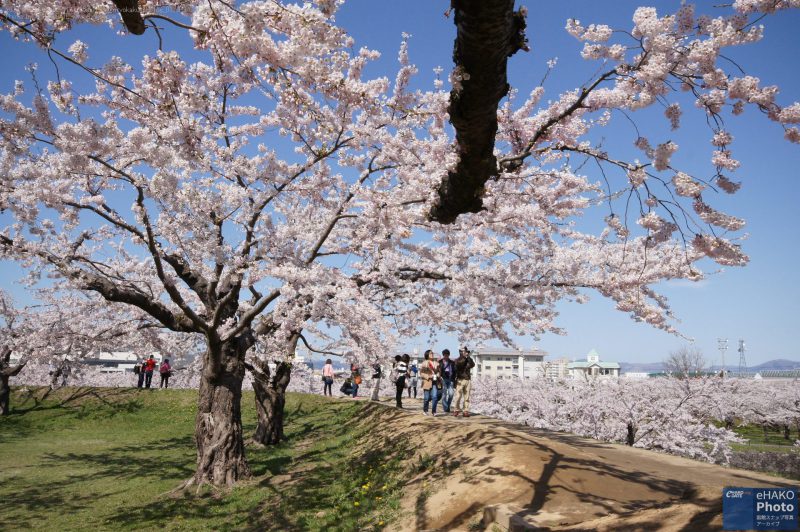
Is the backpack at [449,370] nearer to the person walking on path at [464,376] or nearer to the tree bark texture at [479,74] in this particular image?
the person walking on path at [464,376]

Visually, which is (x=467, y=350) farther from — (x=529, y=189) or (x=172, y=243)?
(x=172, y=243)

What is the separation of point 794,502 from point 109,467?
15.4m

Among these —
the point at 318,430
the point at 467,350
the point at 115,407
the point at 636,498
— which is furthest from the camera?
the point at 115,407

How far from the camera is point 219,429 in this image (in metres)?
10.9

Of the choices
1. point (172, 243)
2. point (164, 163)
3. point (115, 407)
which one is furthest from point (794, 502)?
point (115, 407)

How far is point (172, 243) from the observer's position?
9.88m

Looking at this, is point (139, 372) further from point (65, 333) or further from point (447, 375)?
point (447, 375)

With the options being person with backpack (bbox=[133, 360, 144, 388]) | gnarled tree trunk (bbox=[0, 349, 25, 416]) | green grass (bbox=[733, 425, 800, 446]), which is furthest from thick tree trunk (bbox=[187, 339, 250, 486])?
green grass (bbox=[733, 425, 800, 446])

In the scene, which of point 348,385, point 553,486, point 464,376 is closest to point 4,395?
point 348,385

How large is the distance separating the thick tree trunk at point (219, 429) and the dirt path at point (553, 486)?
4.30 meters

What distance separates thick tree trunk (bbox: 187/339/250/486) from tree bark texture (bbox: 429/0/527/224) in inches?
331

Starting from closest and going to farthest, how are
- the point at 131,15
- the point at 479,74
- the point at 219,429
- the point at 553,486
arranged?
the point at 479,74 → the point at 131,15 → the point at 553,486 → the point at 219,429

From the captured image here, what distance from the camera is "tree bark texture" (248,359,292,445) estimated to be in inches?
592

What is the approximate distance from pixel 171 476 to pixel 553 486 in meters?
9.98
